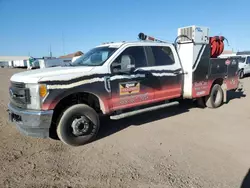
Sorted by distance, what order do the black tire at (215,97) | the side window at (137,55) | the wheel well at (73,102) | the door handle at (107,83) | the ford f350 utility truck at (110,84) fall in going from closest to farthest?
the ford f350 utility truck at (110,84)
the wheel well at (73,102)
the door handle at (107,83)
the side window at (137,55)
the black tire at (215,97)

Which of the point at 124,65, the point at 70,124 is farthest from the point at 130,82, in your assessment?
the point at 70,124

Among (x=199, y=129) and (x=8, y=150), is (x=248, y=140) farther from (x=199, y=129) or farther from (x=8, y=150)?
(x=8, y=150)

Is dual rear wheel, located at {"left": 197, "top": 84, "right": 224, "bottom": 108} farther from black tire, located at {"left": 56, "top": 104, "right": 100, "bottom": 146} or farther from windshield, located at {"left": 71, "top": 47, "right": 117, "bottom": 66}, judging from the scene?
black tire, located at {"left": 56, "top": 104, "right": 100, "bottom": 146}

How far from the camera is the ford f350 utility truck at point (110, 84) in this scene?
13.1ft

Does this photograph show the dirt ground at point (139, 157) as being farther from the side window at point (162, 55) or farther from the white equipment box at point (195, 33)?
the white equipment box at point (195, 33)

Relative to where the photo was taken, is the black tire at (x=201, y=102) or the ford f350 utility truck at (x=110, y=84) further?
the black tire at (x=201, y=102)

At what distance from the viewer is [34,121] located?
13.0ft

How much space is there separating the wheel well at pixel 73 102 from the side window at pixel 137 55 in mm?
1260

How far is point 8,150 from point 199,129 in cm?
429

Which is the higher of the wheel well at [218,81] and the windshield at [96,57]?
the windshield at [96,57]

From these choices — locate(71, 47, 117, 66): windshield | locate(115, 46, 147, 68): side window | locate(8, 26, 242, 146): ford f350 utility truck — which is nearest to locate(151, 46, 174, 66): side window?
locate(8, 26, 242, 146): ford f350 utility truck

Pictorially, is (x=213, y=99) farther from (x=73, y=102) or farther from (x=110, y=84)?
(x=73, y=102)

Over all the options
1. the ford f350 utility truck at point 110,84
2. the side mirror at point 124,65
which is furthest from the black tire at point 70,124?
the side mirror at point 124,65

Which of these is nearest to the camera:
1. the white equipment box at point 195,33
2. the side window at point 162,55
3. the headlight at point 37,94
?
the headlight at point 37,94
